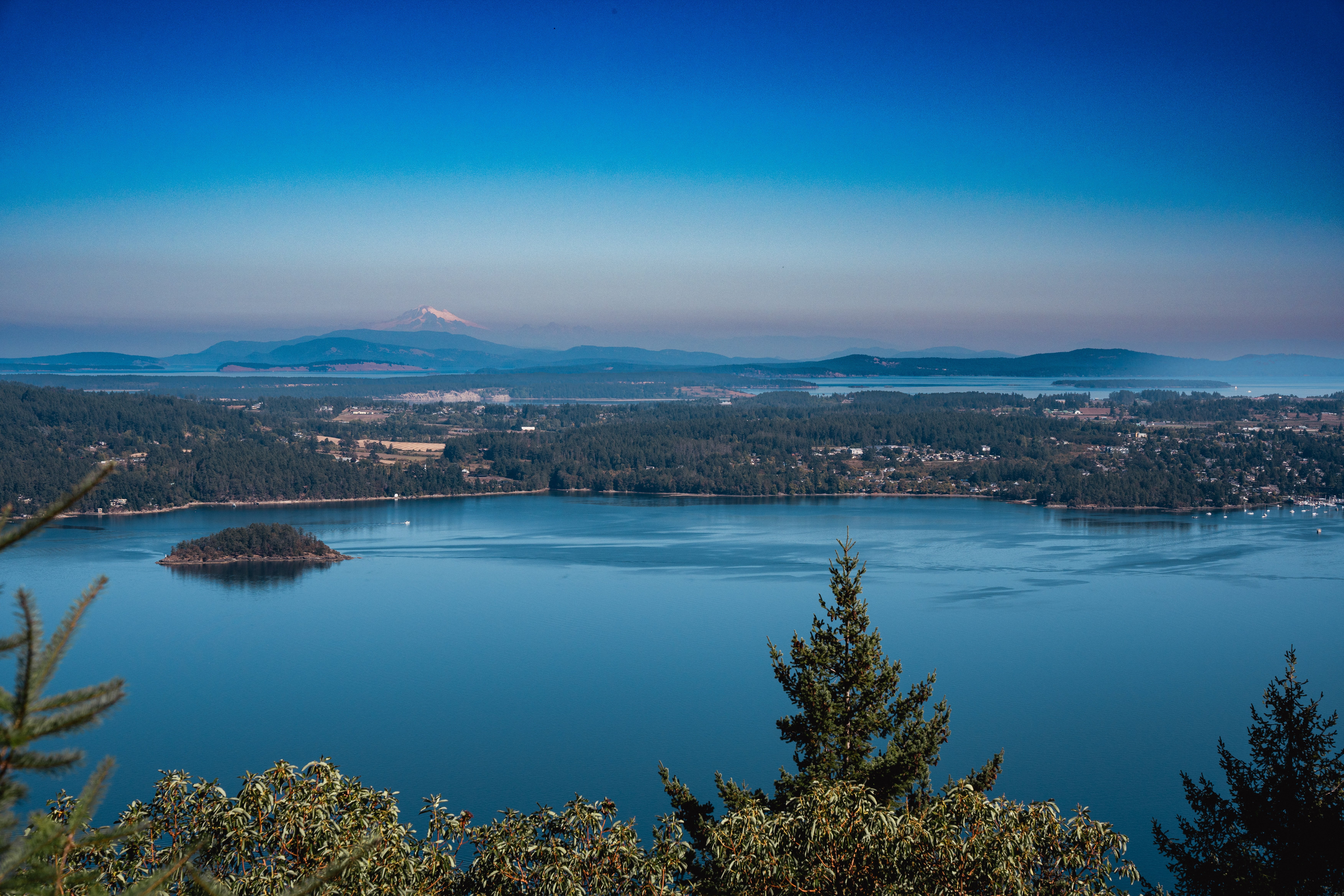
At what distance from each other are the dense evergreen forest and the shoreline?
0.26 meters

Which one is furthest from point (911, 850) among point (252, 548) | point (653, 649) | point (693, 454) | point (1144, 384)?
point (1144, 384)

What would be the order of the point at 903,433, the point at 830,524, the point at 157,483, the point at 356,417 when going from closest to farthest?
1. the point at 830,524
2. the point at 157,483
3. the point at 903,433
4. the point at 356,417

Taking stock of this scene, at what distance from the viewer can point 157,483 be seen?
4319cm

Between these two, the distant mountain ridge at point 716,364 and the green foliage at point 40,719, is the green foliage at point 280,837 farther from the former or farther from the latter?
the distant mountain ridge at point 716,364

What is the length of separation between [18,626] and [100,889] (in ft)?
1.44

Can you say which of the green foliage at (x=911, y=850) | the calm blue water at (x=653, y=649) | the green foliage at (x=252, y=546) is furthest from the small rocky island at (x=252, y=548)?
the green foliage at (x=911, y=850)

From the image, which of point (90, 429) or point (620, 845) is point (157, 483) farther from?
point (620, 845)

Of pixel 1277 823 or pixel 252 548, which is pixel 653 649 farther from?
pixel 252 548

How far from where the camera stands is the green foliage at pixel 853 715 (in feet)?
19.9

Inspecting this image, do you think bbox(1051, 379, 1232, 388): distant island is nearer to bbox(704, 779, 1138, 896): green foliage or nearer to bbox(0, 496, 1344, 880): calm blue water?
bbox(0, 496, 1344, 880): calm blue water

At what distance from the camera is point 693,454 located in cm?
5331

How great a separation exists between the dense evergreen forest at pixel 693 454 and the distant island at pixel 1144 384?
33.2m

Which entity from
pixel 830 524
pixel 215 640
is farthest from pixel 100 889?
pixel 830 524

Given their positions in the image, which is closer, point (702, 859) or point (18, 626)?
point (18, 626)
